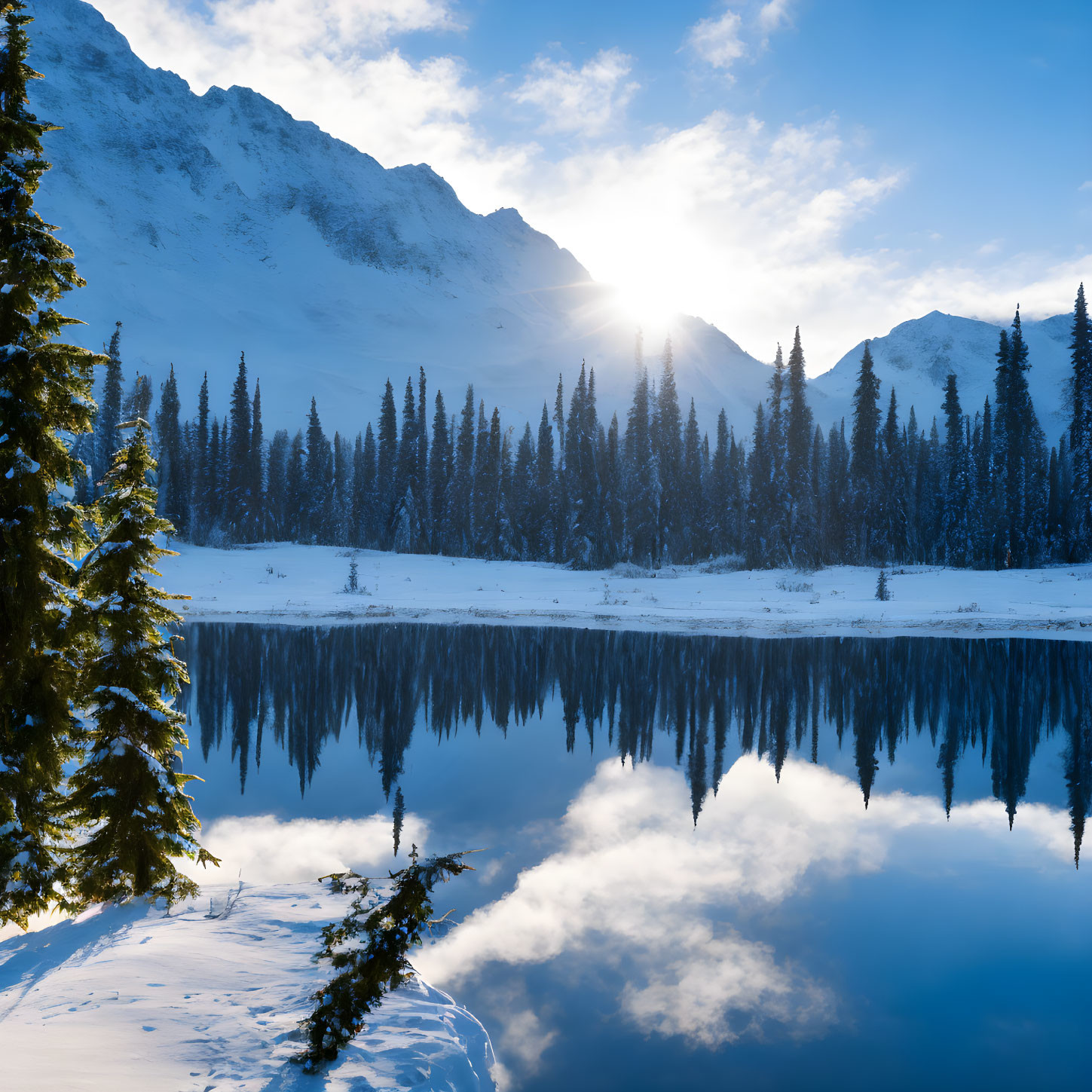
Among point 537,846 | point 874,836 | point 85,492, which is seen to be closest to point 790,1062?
point 537,846

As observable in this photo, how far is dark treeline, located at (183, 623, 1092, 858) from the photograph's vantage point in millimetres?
13633

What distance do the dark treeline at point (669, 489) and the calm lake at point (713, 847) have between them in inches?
1715

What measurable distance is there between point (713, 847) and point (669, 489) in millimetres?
62645

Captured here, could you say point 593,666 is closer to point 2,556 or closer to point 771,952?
point 771,952

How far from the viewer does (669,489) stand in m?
70.4

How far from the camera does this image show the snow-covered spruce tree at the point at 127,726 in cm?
652

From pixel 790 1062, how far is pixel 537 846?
415cm

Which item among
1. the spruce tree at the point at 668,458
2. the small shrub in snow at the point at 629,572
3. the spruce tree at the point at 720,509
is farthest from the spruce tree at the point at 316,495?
the spruce tree at the point at 720,509

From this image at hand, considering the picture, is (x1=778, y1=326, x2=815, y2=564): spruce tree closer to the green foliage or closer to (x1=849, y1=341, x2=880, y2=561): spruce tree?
(x1=849, y1=341, x2=880, y2=561): spruce tree

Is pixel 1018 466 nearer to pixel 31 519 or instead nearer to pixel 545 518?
pixel 545 518

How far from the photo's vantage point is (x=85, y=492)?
62625 mm

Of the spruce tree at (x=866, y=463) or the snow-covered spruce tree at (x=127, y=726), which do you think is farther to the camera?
the spruce tree at (x=866, y=463)

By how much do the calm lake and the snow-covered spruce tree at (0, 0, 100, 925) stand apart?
248 centimetres

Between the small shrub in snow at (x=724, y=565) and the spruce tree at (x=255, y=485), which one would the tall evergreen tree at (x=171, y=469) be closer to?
the spruce tree at (x=255, y=485)
